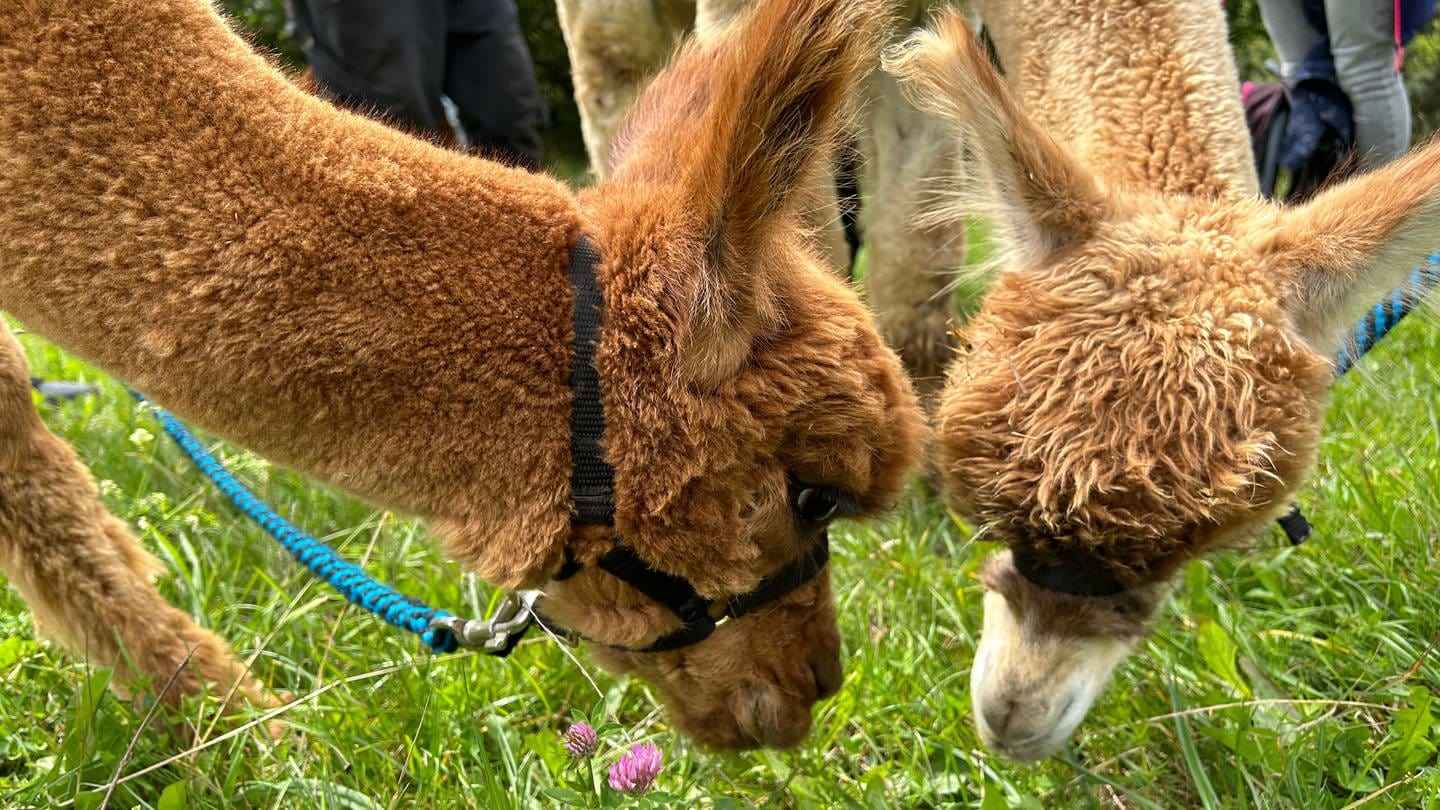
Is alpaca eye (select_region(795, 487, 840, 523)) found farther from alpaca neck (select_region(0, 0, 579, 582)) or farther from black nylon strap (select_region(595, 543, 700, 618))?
alpaca neck (select_region(0, 0, 579, 582))

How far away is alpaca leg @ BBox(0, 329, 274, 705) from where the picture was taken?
6.55 feet

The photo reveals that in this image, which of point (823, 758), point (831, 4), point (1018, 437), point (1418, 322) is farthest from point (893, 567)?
point (1418, 322)

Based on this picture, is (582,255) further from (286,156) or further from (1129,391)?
(1129,391)

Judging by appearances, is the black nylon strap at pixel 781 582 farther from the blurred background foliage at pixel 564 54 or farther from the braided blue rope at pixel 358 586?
the blurred background foliage at pixel 564 54

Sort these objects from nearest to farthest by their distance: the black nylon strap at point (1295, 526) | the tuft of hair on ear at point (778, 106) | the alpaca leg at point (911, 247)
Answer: the tuft of hair on ear at point (778, 106) → the black nylon strap at point (1295, 526) → the alpaca leg at point (911, 247)

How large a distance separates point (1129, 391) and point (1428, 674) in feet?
3.51

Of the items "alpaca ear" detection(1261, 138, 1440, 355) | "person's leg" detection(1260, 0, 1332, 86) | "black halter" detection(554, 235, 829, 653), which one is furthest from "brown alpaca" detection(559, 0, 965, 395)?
"black halter" detection(554, 235, 829, 653)

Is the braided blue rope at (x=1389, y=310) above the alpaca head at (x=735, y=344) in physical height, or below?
below

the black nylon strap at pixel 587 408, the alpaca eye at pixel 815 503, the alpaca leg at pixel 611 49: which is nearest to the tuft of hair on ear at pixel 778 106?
the black nylon strap at pixel 587 408

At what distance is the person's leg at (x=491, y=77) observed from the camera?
361 cm

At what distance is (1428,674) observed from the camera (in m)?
2.10

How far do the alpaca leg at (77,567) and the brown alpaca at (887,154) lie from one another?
5.09 ft

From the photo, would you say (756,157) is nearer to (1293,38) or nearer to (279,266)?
(279,266)

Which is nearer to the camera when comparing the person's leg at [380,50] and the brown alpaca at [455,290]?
the brown alpaca at [455,290]
